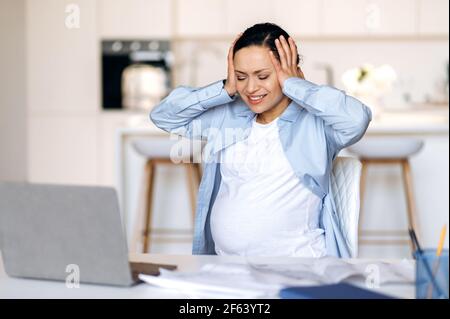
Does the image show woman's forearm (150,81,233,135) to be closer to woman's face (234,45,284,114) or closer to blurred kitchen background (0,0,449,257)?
woman's face (234,45,284,114)

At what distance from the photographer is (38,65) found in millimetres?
5270

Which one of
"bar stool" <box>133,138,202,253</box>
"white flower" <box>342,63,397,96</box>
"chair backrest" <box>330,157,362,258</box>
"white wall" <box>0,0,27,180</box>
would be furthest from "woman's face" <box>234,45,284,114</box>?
"white wall" <box>0,0,27,180</box>

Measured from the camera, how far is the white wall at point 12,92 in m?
5.14

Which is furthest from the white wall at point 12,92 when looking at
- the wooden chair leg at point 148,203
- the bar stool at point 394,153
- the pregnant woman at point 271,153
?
the pregnant woman at point 271,153

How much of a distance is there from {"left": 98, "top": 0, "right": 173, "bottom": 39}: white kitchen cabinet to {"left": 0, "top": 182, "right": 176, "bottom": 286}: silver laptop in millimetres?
4205

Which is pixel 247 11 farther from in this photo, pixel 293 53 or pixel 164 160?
pixel 293 53

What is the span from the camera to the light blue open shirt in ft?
5.63

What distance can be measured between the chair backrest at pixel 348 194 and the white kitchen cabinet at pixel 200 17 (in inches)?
146

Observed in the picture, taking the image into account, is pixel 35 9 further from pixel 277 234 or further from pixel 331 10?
pixel 277 234

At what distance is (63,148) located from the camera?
527 cm

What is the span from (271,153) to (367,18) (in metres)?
3.66

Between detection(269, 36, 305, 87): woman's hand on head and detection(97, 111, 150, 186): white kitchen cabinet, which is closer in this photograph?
detection(269, 36, 305, 87): woman's hand on head
